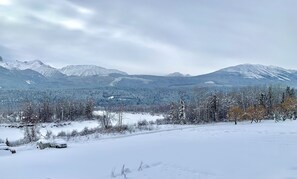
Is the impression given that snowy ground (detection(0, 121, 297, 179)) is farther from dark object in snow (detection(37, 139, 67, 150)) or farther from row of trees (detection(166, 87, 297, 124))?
row of trees (detection(166, 87, 297, 124))

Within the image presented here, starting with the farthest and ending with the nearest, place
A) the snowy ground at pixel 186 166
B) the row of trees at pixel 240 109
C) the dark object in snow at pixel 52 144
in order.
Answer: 1. the row of trees at pixel 240 109
2. the dark object in snow at pixel 52 144
3. the snowy ground at pixel 186 166

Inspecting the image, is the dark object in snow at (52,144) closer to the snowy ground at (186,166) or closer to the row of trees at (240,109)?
the snowy ground at (186,166)

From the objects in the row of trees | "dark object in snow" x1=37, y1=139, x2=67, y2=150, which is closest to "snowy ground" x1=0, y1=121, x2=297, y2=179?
"dark object in snow" x1=37, y1=139, x2=67, y2=150

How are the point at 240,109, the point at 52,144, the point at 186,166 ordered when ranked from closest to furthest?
the point at 186,166 < the point at 52,144 < the point at 240,109

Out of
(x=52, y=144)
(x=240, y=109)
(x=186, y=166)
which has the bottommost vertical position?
(x=52, y=144)

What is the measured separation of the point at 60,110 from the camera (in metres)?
168

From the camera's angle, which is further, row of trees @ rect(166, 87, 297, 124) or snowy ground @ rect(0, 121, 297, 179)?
row of trees @ rect(166, 87, 297, 124)

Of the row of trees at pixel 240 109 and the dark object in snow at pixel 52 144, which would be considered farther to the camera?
the row of trees at pixel 240 109

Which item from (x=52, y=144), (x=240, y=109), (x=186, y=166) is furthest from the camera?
(x=240, y=109)

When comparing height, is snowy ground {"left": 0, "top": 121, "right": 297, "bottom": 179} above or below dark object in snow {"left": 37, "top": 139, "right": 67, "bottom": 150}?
above

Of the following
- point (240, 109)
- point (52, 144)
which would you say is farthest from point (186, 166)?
point (240, 109)

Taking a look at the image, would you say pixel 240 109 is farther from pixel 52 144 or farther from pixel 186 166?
pixel 186 166

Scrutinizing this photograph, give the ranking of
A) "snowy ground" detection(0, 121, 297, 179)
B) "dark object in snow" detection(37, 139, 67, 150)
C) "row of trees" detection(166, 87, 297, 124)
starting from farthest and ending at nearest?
1. "row of trees" detection(166, 87, 297, 124)
2. "dark object in snow" detection(37, 139, 67, 150)
3. "snowy ground" detection(0, 121, 297, 179)

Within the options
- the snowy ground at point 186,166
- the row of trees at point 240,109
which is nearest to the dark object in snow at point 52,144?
the snowy ground at point 186,166
